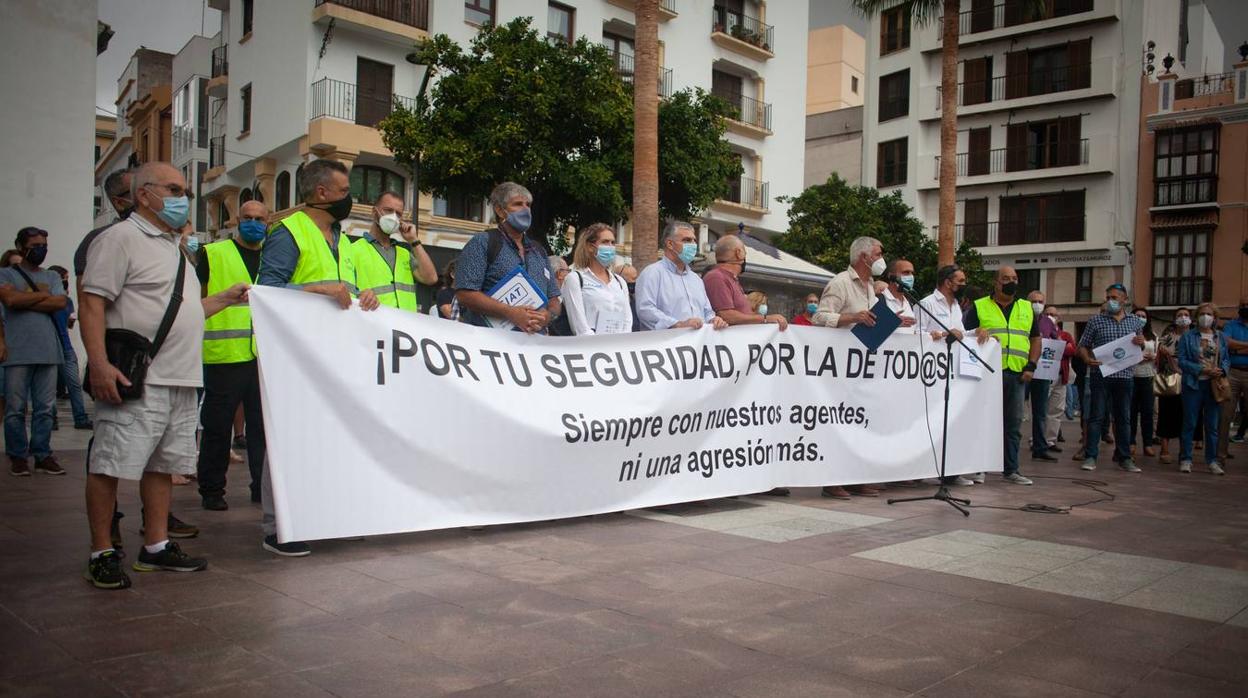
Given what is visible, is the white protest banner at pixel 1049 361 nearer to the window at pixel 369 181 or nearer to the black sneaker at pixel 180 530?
the black sneaker at pixel 180 530

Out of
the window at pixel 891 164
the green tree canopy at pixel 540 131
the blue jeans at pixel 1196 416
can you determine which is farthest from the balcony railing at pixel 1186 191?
the blue jeans at pixel 1196 416

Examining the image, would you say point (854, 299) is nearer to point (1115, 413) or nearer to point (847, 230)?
point (1115, 413)

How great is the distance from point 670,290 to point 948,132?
42.9ft

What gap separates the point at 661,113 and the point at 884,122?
28360 millimetres

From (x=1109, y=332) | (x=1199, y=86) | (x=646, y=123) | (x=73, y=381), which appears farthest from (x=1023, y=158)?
(x=73, y=381)

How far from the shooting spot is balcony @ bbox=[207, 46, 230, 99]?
32.1 metres

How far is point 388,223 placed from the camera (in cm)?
580

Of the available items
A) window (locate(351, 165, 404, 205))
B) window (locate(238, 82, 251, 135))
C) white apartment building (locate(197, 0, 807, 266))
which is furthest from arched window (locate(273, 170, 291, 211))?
window (locate(238, 82, 251, 135))

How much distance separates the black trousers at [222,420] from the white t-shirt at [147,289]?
1.74 metres

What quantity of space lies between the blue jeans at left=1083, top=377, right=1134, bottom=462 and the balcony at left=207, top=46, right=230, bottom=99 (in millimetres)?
29498

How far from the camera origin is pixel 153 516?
447 cm

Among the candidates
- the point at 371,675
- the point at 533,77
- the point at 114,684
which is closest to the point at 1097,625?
the point at 371,675

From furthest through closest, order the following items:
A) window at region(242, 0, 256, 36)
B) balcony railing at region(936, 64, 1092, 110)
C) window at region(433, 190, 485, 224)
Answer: balcony railing at region(936, 64, 1092, 110)
window at region(242, 0, 256, 36)
window at region(433, 190, 485, 224)

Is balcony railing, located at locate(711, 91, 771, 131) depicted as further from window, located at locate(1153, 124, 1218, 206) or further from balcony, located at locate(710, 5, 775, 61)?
window, located at locate(1153, 124, 1218, 206)
